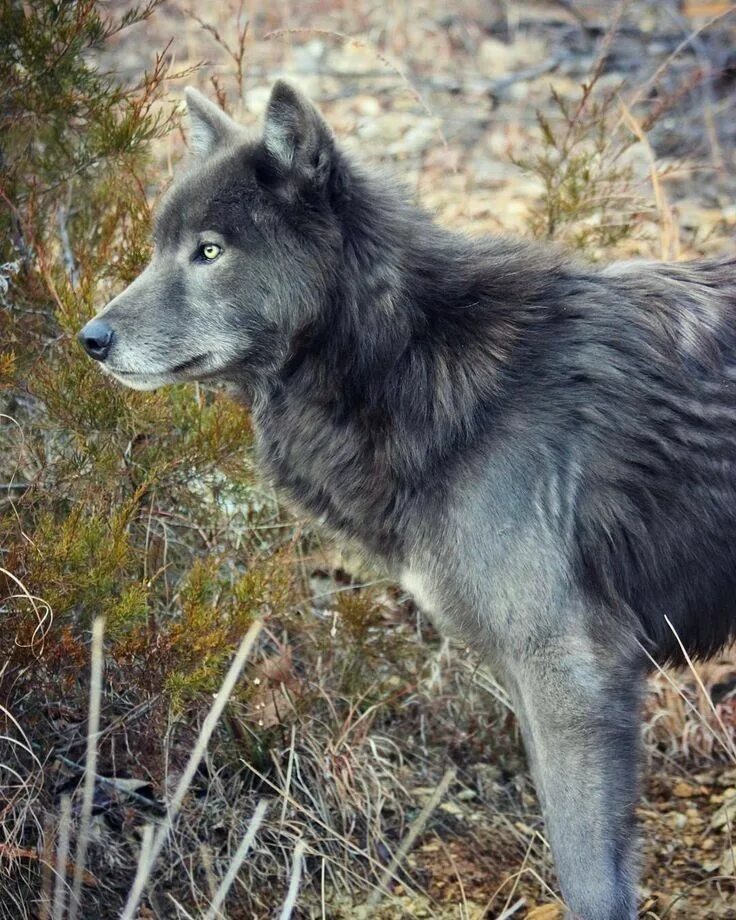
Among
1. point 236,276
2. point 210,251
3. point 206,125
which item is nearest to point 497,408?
point 236,276

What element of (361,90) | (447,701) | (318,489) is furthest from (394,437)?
(361,90)

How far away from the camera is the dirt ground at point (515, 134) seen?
3.78 metres

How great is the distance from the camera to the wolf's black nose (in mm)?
3100

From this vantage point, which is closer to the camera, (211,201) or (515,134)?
(211,201)

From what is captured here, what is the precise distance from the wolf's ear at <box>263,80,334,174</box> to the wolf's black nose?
71cm

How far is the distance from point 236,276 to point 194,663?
1.20 meters

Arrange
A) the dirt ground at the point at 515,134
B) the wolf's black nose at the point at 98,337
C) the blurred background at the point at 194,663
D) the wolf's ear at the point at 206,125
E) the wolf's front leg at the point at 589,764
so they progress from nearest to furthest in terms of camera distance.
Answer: the wolf's front leg at the point at 589,764
the wolf's black nose at the point at 98,337
the blurred background at the point at 194,663
the wolf's ear at the point at 206,125
the dirt ground at the point at 515,134

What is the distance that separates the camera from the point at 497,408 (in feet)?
10.1

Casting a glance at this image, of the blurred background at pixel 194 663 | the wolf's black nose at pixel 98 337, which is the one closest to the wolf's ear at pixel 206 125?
the blurred background at pixel 194 663

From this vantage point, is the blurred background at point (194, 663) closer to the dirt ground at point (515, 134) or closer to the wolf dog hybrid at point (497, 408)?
the dirt ground at point (515, 134)

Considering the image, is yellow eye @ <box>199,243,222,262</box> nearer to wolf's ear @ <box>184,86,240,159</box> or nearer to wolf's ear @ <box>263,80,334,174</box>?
wolf's ear @ <box>263,80,334,174</box>

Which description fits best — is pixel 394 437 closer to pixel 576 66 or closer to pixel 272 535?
pixel 272 535

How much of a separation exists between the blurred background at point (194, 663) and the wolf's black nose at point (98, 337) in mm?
275

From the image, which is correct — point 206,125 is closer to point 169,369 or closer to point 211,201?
point 211,201
